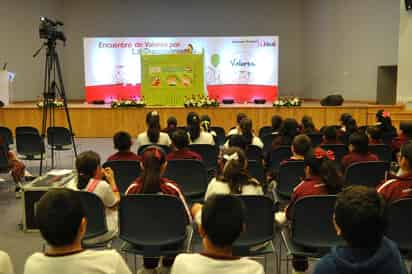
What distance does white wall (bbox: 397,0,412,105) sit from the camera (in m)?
11.4

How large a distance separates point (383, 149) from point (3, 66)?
12.4 meters

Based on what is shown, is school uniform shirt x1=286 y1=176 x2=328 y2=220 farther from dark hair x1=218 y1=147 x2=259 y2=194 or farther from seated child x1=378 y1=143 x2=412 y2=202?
seated child x1=378 y1=143 x2=412 y2=202

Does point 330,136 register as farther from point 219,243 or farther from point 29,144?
point 29,144

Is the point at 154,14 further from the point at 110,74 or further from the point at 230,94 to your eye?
the point at 230,94

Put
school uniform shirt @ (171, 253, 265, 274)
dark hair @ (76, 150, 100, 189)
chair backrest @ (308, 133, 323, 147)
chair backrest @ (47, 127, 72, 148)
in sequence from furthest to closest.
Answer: chair backrest @ (47, 127, 72, 148), chair backrest @ (308, 133, 323, 147), dark hair @ (76, 150, 100, 189), school uniform shirt @ (171, 253, 265, 274)

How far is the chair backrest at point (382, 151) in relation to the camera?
530cm

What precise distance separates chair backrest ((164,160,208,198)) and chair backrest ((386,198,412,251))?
1918mm

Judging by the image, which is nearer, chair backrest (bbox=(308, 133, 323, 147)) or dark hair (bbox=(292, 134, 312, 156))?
dark hair (bbox=(292, 134, 312, 156))

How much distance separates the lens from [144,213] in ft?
9.68

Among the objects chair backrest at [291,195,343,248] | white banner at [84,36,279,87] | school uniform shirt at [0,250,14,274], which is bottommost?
chair backrest at [291,195,343,248]

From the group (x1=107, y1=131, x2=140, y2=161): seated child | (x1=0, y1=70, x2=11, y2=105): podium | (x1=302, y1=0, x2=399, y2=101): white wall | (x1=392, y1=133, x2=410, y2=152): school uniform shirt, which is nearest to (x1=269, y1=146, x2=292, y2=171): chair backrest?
(x1=392, y1=133, x2=410, y2=152): school uniform shirt

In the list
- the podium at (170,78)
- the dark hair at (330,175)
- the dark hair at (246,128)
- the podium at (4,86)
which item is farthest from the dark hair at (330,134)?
the podium at (4,86)

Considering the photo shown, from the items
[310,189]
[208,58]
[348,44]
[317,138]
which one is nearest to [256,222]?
[310,189]

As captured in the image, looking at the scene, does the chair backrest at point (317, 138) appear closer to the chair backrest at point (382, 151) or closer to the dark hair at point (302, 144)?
the chair backrest at point (382, 151)
